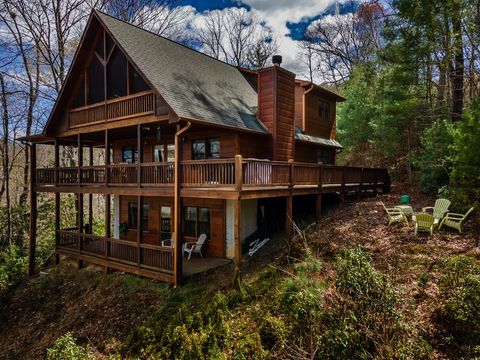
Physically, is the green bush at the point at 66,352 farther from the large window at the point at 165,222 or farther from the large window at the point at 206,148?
the large window at the point at 206,148

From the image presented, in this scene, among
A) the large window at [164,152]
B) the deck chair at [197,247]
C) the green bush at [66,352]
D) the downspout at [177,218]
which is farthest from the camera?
the large window at [164,152]

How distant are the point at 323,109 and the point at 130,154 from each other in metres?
10.6

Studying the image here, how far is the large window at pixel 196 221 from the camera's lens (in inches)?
530

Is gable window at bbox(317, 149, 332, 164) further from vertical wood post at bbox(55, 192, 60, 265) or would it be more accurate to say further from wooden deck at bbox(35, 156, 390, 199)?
vertical wood post at bbox(55, 192, 60, 265)

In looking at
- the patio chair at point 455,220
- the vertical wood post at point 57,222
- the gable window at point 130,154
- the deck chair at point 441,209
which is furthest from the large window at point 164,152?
the patio chair at point 455,220

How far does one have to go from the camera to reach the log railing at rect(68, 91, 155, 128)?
37.0 feet

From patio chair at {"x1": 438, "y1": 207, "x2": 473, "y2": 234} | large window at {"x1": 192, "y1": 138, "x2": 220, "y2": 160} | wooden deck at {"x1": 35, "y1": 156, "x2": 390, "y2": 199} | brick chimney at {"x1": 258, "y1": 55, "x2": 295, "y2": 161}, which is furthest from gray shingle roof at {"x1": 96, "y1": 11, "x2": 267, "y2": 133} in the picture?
patio chair at {"x1": 438, "y1": 207, "x2": 473, "y2": 234}

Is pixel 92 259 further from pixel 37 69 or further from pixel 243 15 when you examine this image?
pixel 243 15

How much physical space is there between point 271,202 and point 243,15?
2764 cm

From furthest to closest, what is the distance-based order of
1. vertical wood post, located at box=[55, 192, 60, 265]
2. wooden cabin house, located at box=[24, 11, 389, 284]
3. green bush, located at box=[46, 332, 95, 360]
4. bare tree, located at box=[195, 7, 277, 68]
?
bare tree, located at box=[195, 7, 277, 68] → vertical wood post, located at box=[55, 192, 60, 265] → wooden cabin house, located at box=[24, 11, 389, 284] → green bush, located at box=[46, 332, 95, 360]

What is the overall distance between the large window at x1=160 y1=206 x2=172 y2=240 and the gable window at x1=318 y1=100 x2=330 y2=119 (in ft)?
30.8

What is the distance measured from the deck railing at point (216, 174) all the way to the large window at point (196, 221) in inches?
118

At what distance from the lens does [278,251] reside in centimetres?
1123

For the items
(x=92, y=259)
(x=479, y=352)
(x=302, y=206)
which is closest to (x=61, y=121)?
(x=92, y=259)
